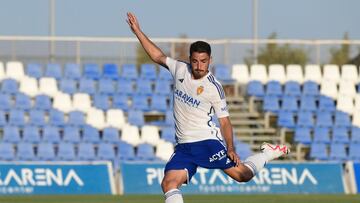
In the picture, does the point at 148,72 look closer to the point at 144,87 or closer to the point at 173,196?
the point at 144,87

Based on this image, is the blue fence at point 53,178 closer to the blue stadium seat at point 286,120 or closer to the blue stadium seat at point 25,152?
the blue stadium seat at point 25,152

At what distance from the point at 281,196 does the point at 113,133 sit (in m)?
7.13

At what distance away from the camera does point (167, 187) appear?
12.2 m

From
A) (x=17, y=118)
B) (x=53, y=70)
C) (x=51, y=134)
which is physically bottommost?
(x=51, y=134)

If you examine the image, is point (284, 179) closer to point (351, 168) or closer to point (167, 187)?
point (351, 168)

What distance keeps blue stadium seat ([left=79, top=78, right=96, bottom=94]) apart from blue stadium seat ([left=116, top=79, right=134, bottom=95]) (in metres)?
0.74

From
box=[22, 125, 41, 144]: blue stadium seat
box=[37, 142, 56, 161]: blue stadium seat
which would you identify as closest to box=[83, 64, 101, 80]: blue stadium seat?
box=[22, 125, 41, 144]: blue stadium seat

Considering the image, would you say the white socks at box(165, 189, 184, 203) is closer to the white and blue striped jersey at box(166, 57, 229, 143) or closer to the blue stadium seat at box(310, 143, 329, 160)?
the white and blue striped jersey at box(166, 57, 229, 143)

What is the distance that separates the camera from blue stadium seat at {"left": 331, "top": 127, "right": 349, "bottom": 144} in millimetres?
31609

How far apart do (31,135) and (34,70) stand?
10.2 ft

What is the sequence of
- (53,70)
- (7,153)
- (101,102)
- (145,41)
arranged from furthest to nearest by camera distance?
(53,70)
(101,102)
(7,153)
(145,41)

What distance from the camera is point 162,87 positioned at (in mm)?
32219

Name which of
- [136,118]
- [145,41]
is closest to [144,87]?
[136,118]

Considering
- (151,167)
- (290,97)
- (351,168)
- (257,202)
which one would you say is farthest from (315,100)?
(257,202)
